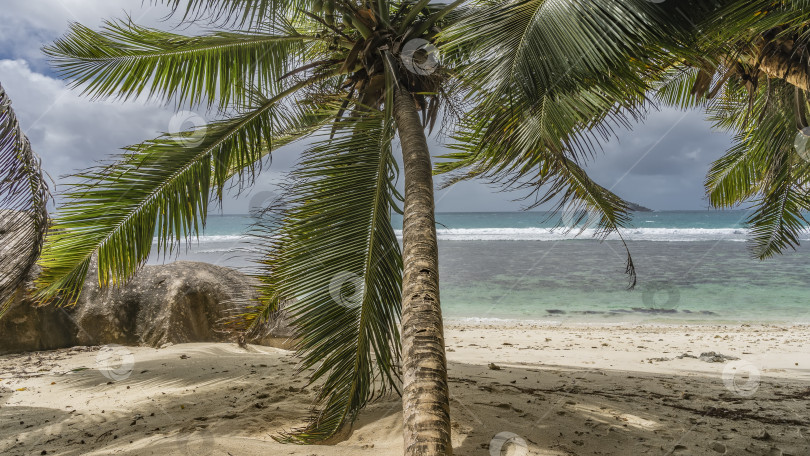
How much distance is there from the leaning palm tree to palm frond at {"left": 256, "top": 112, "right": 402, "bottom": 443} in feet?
0.03

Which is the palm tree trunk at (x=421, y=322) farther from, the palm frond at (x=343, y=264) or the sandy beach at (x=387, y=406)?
the sandy beach at (x=387, y=406)

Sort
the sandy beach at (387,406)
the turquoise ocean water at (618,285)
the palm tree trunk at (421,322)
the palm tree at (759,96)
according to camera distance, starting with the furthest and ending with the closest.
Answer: the turquoise ocean water at (618,285)
the sandy beach at (387,406)
the palm tree at (759,96)
the palm tree trunk at (421,322)

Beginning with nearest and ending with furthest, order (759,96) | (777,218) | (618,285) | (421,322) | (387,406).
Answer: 1. (421,322)
2. (387,406)
3. (759,96)
4. (777,218)
5. (618,285)

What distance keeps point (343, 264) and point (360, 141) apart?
891 millimetres

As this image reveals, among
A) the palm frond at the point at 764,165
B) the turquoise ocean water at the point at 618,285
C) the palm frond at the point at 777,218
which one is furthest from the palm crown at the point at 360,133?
the palm frond at the point at 777,218

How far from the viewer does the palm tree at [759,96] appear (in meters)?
2.36

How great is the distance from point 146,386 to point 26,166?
2.02 m

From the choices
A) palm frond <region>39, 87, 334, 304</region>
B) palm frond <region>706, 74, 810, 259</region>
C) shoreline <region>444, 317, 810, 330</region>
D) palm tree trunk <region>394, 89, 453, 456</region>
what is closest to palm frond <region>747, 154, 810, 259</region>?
palm frond <region>706, 74, 810, 259</region>

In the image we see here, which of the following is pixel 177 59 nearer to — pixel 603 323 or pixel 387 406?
pixel 387 406

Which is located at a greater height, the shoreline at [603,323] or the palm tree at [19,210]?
the palm tree at [19,210]

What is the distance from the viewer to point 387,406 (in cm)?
343

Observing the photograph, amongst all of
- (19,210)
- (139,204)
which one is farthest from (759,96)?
(19,210)

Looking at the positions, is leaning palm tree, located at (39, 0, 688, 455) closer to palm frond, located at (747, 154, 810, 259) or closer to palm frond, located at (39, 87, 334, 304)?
palm frond, located at (39, 87, 334, 304)

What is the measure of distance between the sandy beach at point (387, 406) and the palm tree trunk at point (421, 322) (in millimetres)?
764
